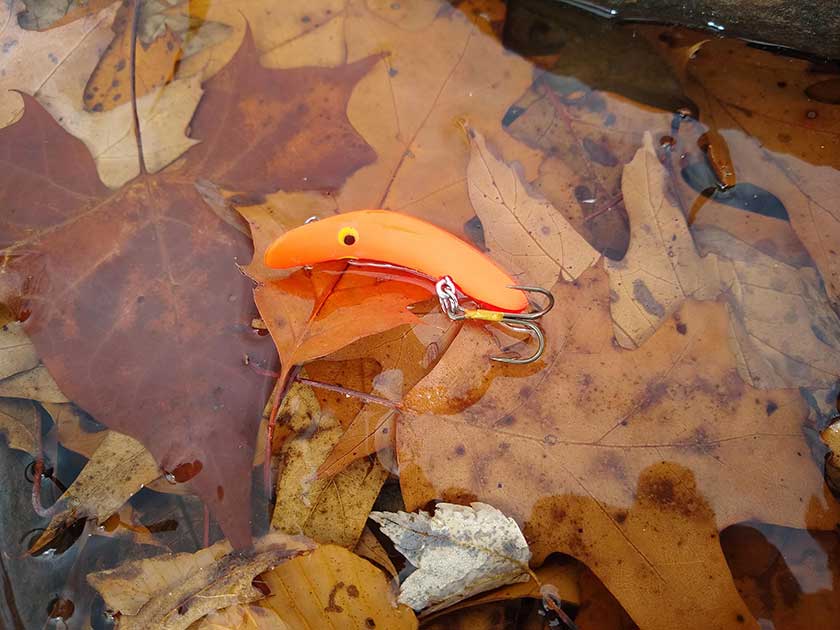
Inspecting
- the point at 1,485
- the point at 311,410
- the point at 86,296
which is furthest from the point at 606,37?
the point at 1,485

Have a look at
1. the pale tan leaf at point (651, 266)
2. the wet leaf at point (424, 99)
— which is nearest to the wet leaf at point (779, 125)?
the pale tan leaf at point (651, 266)

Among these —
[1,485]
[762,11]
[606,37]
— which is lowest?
[1,485]

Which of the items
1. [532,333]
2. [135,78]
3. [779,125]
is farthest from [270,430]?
[779,125]

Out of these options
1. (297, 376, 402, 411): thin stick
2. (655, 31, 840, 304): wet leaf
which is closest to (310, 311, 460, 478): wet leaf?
(297, 376, 402, 411): thin stick

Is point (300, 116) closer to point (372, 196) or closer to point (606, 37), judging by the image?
point (372, 196)

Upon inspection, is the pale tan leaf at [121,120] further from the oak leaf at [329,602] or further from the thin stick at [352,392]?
the oak leaf at [329,602]

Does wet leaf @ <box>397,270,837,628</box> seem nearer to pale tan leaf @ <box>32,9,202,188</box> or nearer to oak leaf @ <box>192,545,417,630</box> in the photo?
oak leaf @ <box>192,545,417,630</box>
